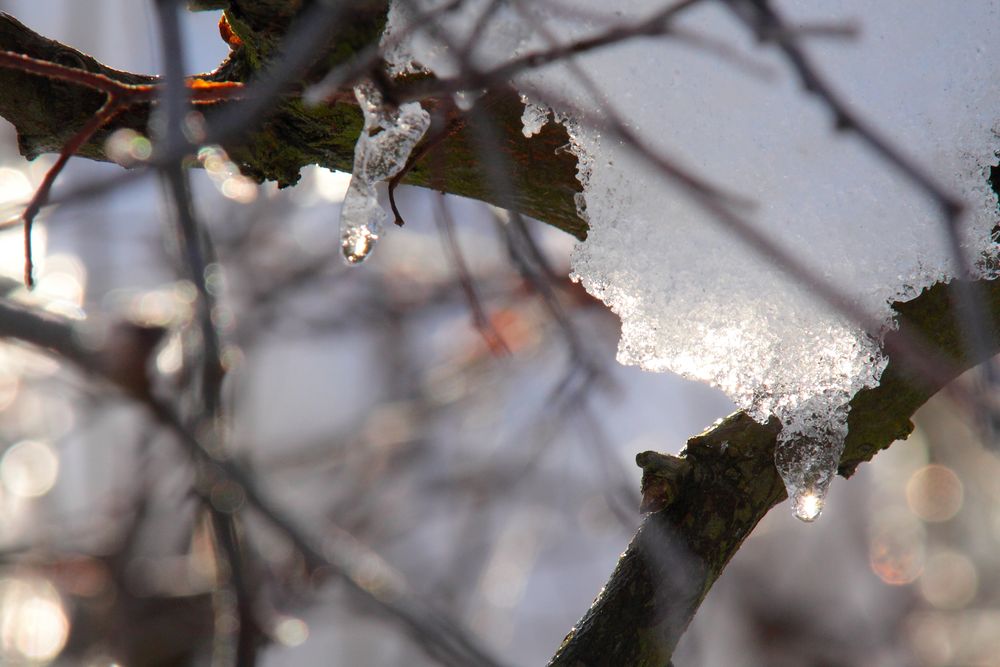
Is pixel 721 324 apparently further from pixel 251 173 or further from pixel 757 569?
pixel 757 569

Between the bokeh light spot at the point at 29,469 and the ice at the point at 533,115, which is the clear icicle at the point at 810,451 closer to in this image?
the ice at the point at 533,115

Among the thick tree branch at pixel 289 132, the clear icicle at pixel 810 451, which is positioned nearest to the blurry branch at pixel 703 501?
the clear icicle at pixel 810 451

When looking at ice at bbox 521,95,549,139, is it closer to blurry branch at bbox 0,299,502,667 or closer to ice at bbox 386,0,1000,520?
ice at bbox 386,0,1000,520

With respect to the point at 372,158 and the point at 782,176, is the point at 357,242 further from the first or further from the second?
the point at 782,176

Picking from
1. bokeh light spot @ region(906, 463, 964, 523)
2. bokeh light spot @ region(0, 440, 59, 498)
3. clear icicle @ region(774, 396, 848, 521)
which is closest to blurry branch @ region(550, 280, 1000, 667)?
clear icicle @ region(774, 396, 848, 521)

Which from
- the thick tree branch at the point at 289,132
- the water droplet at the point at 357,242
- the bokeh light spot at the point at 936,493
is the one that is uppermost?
the bokeh light spot at the point at 936,493

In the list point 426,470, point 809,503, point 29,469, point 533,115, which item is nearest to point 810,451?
point 809,503

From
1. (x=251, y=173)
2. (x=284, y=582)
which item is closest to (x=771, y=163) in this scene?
(x=251, y=173)
